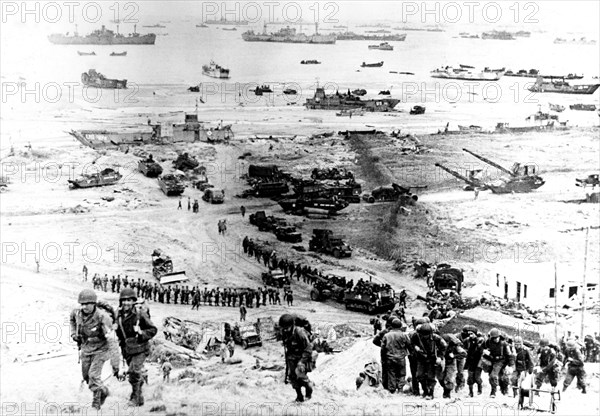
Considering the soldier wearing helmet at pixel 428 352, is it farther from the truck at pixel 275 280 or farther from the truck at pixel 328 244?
the truck at pixel 328 244

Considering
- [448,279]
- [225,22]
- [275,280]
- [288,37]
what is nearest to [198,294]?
[275,280]

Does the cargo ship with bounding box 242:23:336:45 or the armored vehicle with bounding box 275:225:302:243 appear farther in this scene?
the armored vehicle with bounding box 275:225:302:243

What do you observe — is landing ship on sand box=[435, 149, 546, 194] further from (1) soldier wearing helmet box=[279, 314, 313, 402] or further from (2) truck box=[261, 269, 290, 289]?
(1) soldier wearing helmet box=[279, 314, 313, 402]

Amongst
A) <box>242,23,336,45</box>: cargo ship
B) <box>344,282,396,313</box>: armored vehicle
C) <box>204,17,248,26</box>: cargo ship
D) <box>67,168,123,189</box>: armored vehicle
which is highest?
<box>204,17,248,26</box>: cargo ship

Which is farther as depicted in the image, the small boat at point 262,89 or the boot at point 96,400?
the small boat at point 262,89

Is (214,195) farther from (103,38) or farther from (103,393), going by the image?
(103,393)

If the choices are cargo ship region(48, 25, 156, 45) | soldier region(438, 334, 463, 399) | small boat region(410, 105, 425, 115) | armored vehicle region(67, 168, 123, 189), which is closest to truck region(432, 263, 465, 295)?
small boat region(410, 105, 425, 115)

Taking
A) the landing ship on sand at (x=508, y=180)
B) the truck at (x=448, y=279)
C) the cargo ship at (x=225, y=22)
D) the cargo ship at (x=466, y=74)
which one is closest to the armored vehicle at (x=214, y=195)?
the cargo ship at (x=225, y=22)
